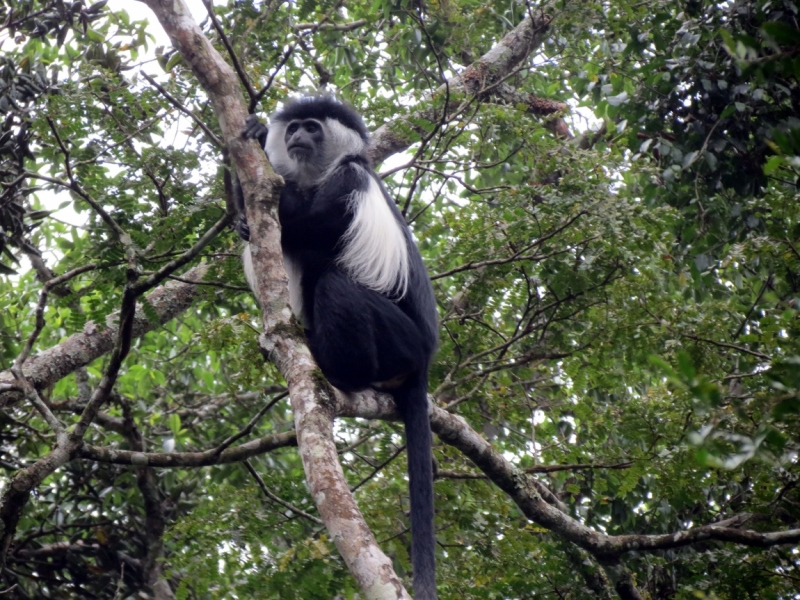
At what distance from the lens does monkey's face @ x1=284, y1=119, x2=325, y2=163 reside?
338 centimetres

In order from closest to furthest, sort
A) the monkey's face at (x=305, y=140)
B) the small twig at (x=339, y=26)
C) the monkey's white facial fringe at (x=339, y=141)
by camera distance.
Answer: the monkey's face at (x=305, y=140) → the monkey's white facial fringe at (x=339, y=141) → the small twig at (x=339, y=26)

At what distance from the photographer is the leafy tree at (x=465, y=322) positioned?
2338mm

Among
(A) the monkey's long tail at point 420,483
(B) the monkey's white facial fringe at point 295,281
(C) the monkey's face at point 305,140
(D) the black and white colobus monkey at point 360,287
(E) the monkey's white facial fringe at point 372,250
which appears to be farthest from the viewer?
(C) the monkey's face at point 305,140

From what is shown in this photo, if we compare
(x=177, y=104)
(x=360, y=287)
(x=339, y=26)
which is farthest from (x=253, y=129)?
(x=339, y=26)

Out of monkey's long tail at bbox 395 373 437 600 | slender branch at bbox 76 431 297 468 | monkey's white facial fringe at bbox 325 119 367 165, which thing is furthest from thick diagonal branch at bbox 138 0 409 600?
monkey's white facial fringe at bbox 325 119 367 165

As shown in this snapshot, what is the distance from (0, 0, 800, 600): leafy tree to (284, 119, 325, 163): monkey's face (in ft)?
0.61

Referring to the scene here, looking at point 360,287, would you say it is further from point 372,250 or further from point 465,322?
point 465,322

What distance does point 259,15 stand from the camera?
3.27 meters

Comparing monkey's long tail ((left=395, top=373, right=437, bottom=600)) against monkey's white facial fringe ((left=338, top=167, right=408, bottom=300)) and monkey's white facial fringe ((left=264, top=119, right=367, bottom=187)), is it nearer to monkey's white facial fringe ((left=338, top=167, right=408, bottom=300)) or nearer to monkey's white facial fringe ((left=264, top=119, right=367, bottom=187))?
monkey's white facial fringe ((left=338, top=167, right=408, bottom=300))

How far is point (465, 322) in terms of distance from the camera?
329 centimetres

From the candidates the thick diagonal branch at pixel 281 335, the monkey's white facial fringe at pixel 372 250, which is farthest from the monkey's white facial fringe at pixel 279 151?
the thick diagonal branch at pixel 281 335

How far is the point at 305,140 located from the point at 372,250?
2.46ft

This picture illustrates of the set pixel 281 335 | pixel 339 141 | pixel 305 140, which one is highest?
pixel 339 141

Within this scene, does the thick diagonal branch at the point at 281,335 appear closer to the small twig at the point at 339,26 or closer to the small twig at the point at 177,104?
the small twig at the point at 177,104
